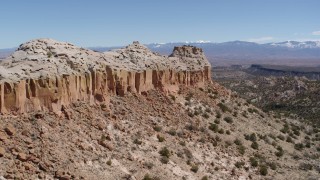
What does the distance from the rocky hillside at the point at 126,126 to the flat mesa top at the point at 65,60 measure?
0.08 m

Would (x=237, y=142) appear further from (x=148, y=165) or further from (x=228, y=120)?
(x=148, y=165)

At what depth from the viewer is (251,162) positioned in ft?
87.7

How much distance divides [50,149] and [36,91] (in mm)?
3257

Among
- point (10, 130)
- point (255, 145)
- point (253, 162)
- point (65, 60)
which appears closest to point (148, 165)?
point (10, 130)

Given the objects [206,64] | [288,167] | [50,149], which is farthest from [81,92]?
[206,64]

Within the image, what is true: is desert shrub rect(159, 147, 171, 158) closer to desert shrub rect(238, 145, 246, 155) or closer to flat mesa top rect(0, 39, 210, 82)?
flat mesa top rect(0, 39, 210, 82)

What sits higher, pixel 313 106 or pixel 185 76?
pixel 185 76

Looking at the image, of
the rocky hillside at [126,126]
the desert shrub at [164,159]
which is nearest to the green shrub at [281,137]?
the rocky hillside at [126,126]

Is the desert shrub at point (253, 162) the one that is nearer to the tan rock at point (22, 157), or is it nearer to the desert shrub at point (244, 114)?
the desert shrub at point (244, 114)

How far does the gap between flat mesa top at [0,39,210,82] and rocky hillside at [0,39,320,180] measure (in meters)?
0.08

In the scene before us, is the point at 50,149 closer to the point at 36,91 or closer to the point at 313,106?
the point at 36,91

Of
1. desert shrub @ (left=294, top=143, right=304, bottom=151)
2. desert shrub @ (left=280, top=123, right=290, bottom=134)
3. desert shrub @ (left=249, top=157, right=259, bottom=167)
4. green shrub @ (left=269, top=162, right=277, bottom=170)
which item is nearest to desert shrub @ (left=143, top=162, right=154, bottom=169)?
desert shrub @ (left=249, top=157, right=259, bottom=167)

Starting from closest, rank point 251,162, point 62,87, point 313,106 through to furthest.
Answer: point 62,87 < point 251,162 < point 313,106

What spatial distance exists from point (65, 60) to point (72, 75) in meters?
1.35
